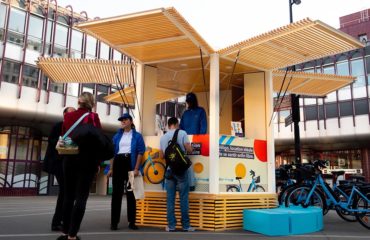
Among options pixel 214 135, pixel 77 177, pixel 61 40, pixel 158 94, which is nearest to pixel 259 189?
pixel 214 135

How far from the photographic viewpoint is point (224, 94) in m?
10.6

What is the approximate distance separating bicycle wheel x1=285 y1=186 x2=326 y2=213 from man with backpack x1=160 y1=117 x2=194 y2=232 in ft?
9.20

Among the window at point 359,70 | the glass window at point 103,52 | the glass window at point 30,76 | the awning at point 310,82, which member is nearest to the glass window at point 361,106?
the window at point 359,70

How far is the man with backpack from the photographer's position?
246 inches

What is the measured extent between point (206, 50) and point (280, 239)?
3.72 m

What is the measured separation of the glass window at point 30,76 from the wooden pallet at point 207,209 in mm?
18263

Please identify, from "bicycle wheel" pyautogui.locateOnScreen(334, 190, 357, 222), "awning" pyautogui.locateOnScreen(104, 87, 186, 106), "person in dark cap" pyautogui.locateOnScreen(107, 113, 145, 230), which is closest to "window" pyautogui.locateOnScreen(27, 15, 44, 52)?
"awning" pyautogui.locateOnScreen(104, 87, 186, 106)

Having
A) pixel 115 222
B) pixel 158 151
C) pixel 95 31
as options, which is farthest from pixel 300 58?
pixel 115 222

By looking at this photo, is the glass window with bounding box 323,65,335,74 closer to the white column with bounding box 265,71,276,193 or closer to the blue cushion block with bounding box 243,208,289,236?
the white column with bounding box 265,71,276,193

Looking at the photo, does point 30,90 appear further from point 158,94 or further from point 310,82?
point 310,82

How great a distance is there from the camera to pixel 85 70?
28.1ft

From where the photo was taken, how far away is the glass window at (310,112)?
3247cm

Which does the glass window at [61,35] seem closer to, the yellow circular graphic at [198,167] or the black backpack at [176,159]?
the yellow circular graphic at [198,167]

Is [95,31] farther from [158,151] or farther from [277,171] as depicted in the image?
[277,171]
